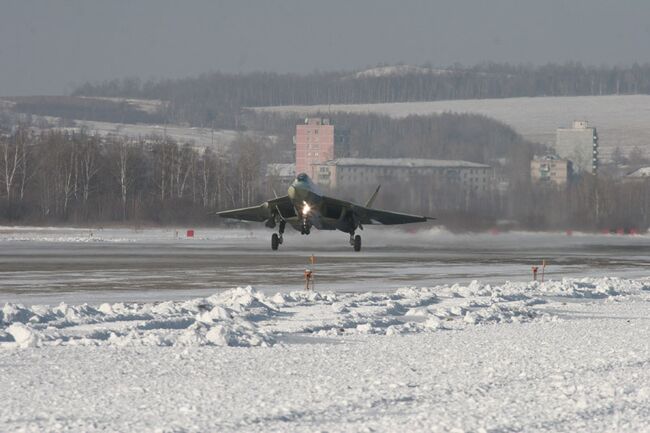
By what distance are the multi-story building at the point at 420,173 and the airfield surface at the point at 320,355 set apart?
52921mm

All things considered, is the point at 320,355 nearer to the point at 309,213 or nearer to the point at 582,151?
the point at 309,213

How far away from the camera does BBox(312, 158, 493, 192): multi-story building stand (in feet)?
301

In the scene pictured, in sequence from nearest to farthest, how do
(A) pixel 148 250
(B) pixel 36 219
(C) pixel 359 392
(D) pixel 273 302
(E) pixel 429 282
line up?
(C) pixel 359 392, (D) pixel 273 302, (E) pixel 429 282, (A) pixel 148 250, (B) pixel 36 219

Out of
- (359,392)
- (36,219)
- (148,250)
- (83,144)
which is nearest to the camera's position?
(359,392)

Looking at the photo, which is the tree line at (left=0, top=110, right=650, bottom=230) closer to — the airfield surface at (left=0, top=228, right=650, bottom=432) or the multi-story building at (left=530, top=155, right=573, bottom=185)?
the multi-story building at (left=530, top=155, right=573, bottom=185)

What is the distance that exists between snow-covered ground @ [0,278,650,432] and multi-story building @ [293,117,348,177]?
145638 mm

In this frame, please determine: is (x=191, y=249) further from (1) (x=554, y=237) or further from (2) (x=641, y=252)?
(1) (x=554, y=237)

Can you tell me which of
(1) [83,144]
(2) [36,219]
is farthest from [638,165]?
(2) [36,219]

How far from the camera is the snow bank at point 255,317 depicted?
15344 millimetres

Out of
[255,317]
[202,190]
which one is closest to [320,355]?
[255,317]

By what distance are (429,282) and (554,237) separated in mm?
41208

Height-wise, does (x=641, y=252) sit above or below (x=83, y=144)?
below

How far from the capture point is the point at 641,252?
5347cm

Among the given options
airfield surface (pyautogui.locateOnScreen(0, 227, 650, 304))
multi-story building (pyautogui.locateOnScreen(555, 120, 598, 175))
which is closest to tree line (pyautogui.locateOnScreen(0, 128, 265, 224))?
airfield surface (pyautogui.locateOnScreen(0, 227, 650, 304))
